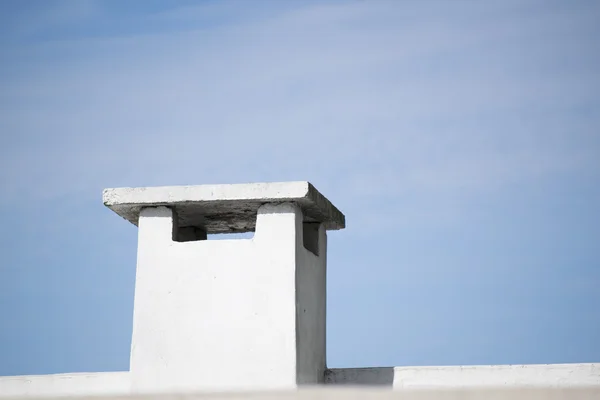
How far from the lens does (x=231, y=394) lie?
366cm

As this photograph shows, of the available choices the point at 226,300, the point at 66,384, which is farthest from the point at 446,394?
the point at 66,384

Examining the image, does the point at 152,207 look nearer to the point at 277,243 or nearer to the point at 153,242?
the point at 153,242

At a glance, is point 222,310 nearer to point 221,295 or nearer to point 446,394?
point 221,295

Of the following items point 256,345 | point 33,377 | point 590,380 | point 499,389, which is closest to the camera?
point 499,389

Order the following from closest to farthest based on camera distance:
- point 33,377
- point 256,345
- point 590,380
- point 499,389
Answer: point 499,389 < point 256,345 < point 590,380 < point 33,377

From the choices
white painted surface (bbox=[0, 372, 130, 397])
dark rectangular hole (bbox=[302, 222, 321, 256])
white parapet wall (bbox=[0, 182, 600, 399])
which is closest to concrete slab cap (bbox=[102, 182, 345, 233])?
white parapet wall (bbox=[0, 182, 600, 399])

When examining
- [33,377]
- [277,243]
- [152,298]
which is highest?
[277,243]

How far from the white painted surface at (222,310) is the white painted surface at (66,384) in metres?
0.55

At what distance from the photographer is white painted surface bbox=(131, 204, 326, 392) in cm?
732

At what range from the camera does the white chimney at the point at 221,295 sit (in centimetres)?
733

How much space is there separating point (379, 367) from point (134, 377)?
2.37 meters

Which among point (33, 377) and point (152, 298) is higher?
point (152, 298)

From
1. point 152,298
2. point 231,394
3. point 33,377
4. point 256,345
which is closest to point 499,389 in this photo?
point 231,394

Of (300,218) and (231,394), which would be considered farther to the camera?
(300,218)
